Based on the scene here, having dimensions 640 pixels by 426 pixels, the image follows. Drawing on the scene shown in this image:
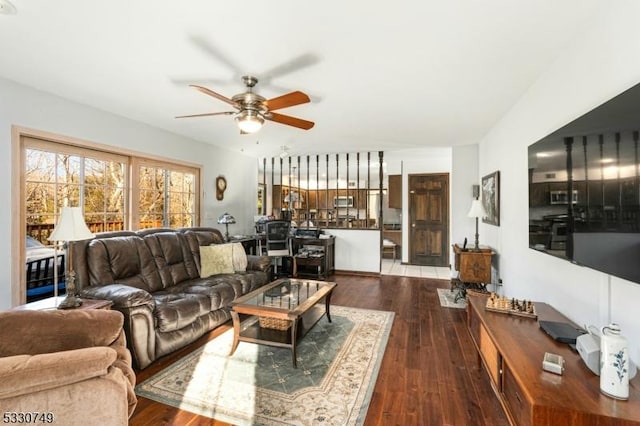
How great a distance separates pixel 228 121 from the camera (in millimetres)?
3895

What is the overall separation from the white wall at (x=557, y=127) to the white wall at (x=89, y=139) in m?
4.54

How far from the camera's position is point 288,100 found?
2330mm

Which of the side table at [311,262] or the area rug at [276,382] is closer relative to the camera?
the area rug at [276,382]

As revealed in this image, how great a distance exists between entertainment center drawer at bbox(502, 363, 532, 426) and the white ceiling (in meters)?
2.04

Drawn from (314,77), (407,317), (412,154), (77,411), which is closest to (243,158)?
(412,154)

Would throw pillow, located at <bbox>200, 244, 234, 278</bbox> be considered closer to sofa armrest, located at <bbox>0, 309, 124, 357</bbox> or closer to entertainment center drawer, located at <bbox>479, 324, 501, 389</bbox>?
sofa armrest, located at <bbox>0, 309, 124, 357</bbox>

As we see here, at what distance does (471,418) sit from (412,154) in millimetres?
5093

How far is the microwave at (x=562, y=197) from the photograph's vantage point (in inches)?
66.3

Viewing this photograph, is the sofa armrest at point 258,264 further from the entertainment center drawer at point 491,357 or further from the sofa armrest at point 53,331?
the entertainment center drawer at point 491,357

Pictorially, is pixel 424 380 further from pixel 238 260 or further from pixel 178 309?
pixel 238 260

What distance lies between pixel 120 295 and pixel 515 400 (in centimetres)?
277

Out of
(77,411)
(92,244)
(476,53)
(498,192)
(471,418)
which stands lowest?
(471,418)

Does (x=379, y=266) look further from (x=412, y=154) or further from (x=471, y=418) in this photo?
(x=471, y=418)

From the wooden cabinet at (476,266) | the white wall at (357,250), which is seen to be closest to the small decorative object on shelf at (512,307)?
the wooden cabinet at (476,266)
